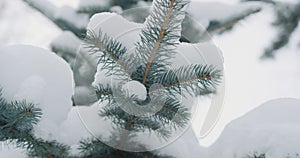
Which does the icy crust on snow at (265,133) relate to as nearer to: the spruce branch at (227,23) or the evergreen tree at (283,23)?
the spruce branch at (227,23)

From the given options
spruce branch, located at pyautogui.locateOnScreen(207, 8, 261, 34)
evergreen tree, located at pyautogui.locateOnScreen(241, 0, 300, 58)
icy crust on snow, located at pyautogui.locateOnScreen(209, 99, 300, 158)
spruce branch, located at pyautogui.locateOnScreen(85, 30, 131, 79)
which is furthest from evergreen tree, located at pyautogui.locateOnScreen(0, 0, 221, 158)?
evergreen tree, located at pyautogui.locateOnScreen(241, 0, 300, 58)

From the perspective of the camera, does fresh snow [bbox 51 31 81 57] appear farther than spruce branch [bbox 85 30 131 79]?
Yes

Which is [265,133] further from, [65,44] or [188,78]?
[65,44]

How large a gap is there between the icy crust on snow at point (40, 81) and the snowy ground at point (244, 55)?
58 centimetres

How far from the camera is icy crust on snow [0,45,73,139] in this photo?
2.52 ft

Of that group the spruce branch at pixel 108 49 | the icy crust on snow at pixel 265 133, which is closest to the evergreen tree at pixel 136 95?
the spruce branch at pixel 108 49

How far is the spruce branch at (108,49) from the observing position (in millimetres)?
700

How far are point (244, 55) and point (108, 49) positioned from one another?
3.43 feet

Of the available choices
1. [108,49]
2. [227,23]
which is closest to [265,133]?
[108,49]

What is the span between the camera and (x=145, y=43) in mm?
733

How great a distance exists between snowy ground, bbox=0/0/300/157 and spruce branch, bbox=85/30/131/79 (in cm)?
71

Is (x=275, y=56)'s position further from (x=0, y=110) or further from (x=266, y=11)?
(x=0, y=110)

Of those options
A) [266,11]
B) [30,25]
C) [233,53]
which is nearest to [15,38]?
[30,25]

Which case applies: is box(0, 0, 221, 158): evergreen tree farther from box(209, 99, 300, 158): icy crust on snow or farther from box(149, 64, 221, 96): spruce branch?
box(209, 99, 300, 158): icy crust on snow
